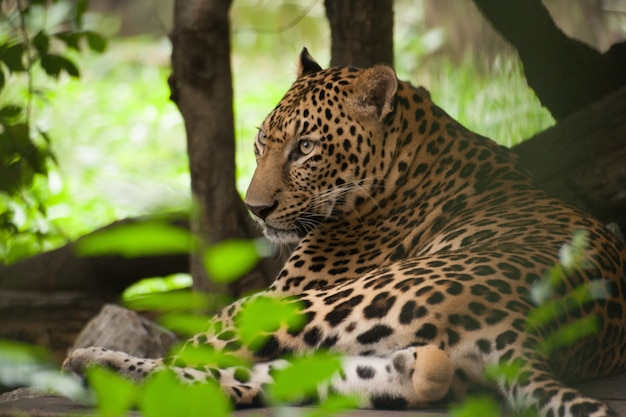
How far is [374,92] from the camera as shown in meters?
3.97

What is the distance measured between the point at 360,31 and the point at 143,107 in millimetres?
8228

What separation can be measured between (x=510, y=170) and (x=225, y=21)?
2304mm

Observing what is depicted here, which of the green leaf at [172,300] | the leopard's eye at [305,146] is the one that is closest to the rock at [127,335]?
the leopard's eye at [305,146]

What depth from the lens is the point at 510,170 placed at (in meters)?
3.90

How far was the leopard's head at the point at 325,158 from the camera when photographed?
3.96m

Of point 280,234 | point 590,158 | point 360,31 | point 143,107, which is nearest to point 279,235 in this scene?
point 280,234

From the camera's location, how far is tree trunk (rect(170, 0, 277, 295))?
5.41 meters

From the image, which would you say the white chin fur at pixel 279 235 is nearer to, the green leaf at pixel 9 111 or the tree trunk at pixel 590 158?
the green leaf at pixel 9 111

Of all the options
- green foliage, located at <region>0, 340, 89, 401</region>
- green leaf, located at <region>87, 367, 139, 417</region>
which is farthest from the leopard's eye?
green leaf, located at <region>87, 367, 139, 417</region>

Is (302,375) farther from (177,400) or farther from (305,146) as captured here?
(305,146)

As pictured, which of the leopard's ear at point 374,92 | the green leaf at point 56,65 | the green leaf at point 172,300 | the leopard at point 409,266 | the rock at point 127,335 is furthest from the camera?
the rock at point 127,335

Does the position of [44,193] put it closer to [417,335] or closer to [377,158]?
→ [377,158]

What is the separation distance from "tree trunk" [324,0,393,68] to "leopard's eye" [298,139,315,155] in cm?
168

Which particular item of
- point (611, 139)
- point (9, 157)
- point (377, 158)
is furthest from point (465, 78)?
point (9, 157)
